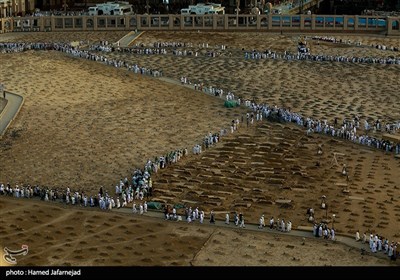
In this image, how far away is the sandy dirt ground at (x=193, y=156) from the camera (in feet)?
102

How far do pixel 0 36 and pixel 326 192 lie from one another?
196ft

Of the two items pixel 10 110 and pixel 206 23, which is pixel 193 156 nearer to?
pixel 10 110

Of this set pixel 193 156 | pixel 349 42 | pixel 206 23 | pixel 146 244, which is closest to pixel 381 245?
pixel 146 244

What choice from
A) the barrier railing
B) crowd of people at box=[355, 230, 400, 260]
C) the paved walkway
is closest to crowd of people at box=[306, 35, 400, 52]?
the barrier railing

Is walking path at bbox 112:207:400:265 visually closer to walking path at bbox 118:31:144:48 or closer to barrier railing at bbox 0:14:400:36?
walking path at bbox 118:31:144:48

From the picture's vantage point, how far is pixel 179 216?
3362cm

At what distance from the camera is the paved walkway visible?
48969 mm

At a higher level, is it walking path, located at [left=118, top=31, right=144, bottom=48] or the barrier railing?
the barrier railing

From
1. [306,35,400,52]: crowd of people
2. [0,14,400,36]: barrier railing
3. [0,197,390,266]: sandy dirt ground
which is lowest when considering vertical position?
[0,197,390,266]: sandy dirt ground

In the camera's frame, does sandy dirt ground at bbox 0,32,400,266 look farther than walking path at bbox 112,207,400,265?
Yes

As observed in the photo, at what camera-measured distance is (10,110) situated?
174ft

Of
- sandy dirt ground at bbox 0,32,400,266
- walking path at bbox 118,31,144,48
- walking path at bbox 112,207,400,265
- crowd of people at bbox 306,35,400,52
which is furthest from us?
walking path at bbox 118,31,144,48

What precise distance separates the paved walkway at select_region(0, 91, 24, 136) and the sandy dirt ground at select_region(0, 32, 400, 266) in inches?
24.2

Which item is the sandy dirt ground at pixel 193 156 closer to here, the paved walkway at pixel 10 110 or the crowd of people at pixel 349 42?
the paved walkway at pixel 10 110
